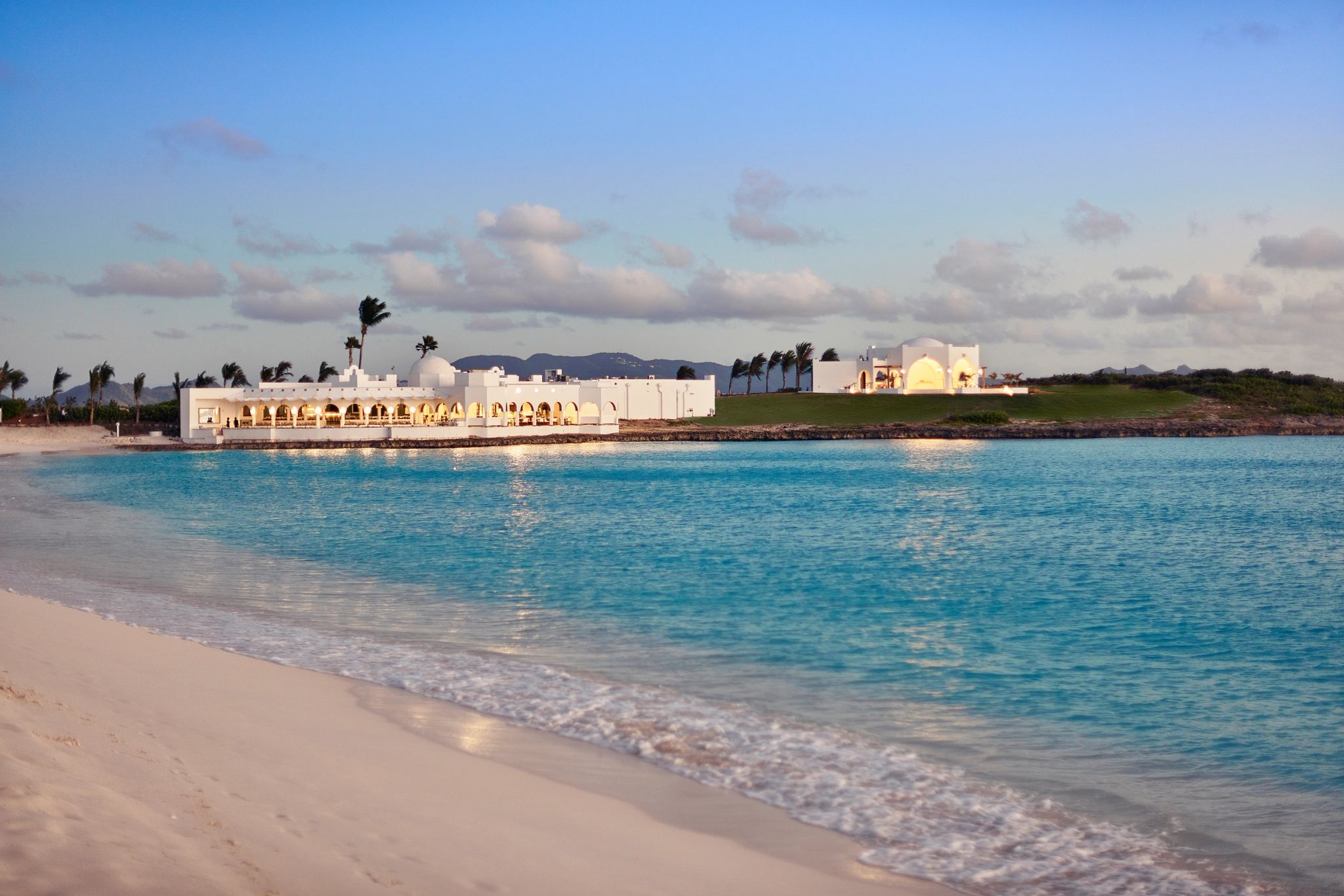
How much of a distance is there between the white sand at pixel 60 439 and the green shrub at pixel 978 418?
265 ft

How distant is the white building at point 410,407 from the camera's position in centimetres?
9800

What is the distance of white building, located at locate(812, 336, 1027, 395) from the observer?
426 ft

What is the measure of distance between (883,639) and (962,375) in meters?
121

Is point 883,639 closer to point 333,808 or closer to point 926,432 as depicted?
point 333,808

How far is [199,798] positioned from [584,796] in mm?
2585

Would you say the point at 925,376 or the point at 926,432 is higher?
the point at 925,376

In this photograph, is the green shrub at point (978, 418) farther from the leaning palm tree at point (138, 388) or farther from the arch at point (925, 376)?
the leaning palm tree at point (138, 388)

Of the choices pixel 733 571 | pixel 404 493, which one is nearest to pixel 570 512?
pixel 404 493

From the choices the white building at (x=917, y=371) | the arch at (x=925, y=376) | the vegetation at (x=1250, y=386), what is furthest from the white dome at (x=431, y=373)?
the vegetation at (x=1250, y=386)

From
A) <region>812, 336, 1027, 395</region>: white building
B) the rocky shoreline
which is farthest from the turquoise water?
<region>812, 336, 1027, 395</region>: white building

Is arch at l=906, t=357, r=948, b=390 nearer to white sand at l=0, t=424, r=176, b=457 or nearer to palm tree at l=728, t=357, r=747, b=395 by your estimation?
palm tree at l=728, t=357, r=747, b=395

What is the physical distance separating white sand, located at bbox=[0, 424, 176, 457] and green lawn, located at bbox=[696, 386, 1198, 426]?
59069mm

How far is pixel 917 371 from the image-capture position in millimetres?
130250

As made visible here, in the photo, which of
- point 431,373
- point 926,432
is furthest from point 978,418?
point 431,373
